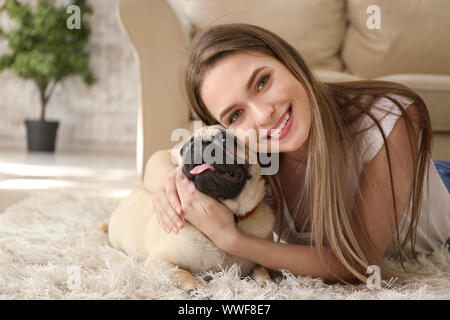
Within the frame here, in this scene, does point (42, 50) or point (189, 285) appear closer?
point (189, 285)

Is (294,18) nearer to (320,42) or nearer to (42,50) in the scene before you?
(320,42)

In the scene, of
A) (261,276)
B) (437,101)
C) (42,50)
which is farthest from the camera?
(42,50)

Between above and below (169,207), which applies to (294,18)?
above

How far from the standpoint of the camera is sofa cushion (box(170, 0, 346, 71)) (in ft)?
6.56

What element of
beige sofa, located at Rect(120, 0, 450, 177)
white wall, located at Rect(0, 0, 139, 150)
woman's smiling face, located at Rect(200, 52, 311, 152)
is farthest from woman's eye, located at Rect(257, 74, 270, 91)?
white wall, located at Rect(0, 0, 139, 150)

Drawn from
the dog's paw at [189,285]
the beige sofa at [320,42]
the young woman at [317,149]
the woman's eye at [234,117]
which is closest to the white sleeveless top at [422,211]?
the young woman at [317,149]

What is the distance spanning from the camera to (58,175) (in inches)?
96.8

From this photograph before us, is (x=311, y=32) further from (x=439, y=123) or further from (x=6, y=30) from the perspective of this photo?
(x=6, y=30)

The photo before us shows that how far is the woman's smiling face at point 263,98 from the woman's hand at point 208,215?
0.51ft

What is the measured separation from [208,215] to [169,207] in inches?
3.9

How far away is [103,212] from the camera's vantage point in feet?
5.03

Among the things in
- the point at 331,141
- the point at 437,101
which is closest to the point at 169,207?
the point at 331,141

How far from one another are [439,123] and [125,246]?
3.65 ft

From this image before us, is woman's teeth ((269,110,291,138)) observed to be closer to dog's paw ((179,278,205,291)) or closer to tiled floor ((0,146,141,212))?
dog's paw ((179,278,205,291))
